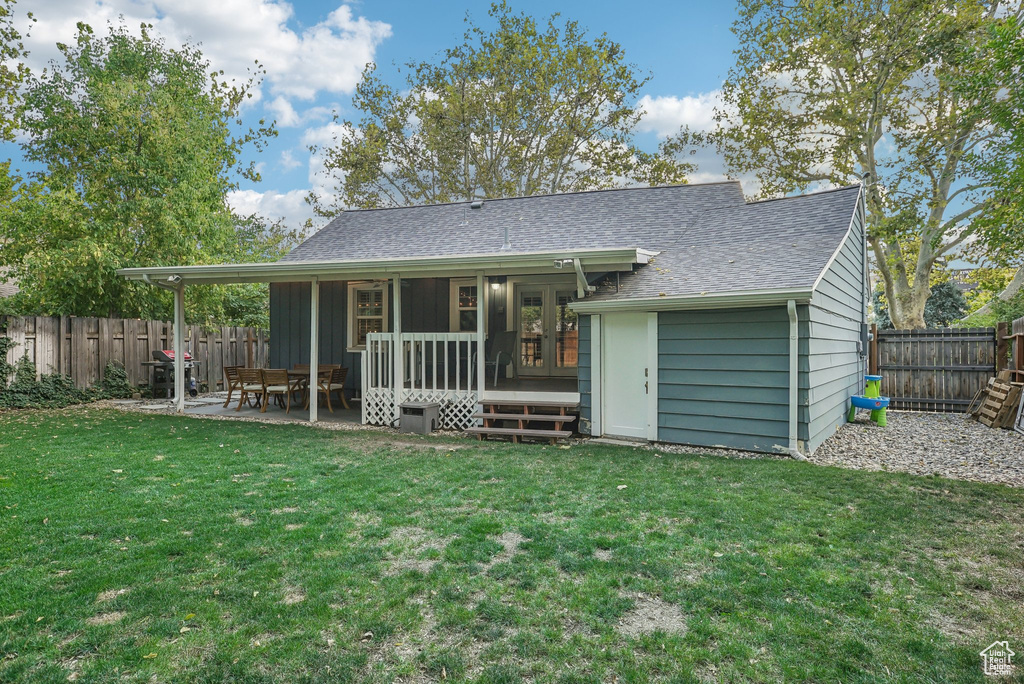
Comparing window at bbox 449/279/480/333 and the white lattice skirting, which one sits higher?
window at bbox 449/279/480/333

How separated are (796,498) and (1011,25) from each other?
15.4 ft

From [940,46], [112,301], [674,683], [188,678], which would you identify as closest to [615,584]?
[674,683]

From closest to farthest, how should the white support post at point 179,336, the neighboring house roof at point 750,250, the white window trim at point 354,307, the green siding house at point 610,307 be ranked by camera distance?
1. the green siding house at point 610,307
2. the neighboring house roof at point 750,250
3. the white support post at point 179,336
4. the white window trim at point 354,307

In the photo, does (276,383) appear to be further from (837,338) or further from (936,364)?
(936,364)

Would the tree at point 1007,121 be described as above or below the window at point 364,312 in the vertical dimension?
above

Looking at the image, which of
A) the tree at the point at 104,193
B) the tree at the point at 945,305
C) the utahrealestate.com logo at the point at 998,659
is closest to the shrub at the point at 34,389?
the tree at the point at 104,193

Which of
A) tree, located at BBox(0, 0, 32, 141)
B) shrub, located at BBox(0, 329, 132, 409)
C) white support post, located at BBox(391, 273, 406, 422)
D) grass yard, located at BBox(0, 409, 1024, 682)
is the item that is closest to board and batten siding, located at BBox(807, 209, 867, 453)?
grass yard, located at BBox(0, 409, 1024, 682)

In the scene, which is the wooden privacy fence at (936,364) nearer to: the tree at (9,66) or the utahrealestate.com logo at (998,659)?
the utahrealestate.com logo at (998,659)

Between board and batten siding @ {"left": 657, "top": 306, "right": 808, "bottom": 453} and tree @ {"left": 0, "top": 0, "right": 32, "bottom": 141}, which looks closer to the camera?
board and batten siding @ {"left": 657, "top": 306, "right": 808, "bottom": 453}

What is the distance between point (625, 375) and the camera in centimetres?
734

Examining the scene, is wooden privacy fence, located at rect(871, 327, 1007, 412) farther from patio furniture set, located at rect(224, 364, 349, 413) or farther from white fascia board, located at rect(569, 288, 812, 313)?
patio furniture set, located at rect(224, 364, 349, 413)

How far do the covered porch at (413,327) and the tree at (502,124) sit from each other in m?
9.65

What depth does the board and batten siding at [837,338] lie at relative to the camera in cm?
668

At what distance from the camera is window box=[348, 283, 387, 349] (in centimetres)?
1071
